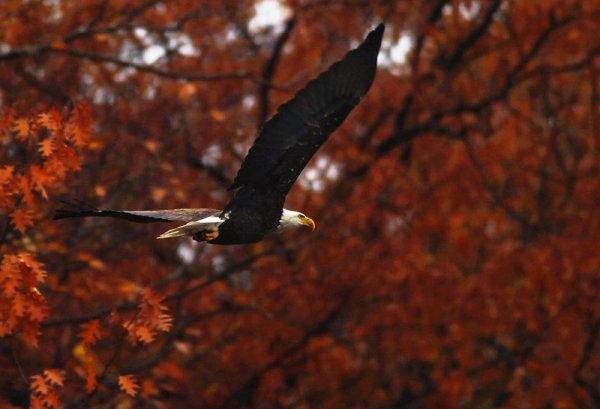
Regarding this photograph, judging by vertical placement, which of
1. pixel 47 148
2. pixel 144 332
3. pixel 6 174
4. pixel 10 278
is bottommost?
pixel 144 332

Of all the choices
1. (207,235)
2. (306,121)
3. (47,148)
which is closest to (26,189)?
(47,148)

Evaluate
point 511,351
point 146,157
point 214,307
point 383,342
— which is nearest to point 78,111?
point 146,157

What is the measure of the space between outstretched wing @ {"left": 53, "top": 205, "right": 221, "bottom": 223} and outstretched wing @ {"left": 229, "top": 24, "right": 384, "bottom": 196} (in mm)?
329

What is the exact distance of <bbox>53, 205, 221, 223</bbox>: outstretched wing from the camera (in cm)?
495

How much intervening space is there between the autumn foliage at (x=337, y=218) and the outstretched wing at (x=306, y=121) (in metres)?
2.01

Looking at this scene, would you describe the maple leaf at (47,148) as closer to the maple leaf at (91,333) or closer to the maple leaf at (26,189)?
the maple leaf at (26,189)

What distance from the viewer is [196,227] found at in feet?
19.7

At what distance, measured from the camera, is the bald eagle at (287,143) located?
20.9ft

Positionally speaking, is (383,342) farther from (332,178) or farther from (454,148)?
(454,148)

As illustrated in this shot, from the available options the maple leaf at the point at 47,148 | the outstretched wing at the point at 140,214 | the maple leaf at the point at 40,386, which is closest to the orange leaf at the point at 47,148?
the maple leaf at the point at 47,148

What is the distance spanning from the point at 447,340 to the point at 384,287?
124 centimetres

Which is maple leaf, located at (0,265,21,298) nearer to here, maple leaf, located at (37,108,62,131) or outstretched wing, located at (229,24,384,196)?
maple leaf, located at (37,108,62,131)

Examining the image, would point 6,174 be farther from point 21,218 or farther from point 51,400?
point 51,400

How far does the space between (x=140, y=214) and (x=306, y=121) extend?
5.25ft
